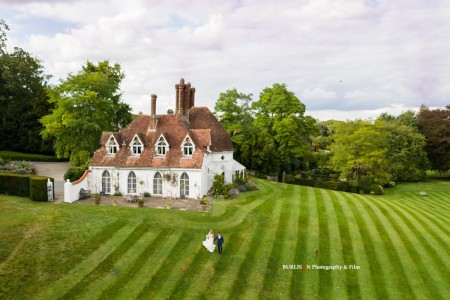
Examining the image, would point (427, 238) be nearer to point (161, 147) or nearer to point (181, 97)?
point (161, 147)

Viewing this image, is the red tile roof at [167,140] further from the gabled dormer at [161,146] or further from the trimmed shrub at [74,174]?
the trimmed shrub at [74,174]

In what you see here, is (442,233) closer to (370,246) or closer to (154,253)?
(370,246)

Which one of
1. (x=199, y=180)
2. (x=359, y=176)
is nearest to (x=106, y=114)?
(x=199, y=180)

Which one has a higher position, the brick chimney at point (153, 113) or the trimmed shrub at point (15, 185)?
the brick chimney at point (153, 113)

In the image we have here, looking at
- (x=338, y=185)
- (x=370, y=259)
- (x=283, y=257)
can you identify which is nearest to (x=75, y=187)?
(x=283, y=257)

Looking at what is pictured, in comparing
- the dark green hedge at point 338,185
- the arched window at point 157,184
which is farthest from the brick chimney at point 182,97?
the dark green hedge at point 338,185
